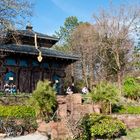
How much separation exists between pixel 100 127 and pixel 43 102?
4533mm

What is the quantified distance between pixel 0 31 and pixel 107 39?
1083 inches

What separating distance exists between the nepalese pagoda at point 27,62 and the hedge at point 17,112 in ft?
28.1

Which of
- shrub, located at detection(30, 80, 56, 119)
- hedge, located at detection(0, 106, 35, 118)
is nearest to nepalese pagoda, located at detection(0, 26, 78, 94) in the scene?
hedge, located at detection(0, 106, 35, 118)

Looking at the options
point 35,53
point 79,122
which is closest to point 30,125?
point 79,122

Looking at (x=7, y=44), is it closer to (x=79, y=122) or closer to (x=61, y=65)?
(x=61, y=65)

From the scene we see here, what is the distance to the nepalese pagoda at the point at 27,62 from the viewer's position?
34562 millimetres

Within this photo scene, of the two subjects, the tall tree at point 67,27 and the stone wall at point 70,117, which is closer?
the stone wall at point 70,117

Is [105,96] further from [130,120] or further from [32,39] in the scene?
[32,39]

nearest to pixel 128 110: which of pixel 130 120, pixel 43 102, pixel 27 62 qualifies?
pixel 130 120

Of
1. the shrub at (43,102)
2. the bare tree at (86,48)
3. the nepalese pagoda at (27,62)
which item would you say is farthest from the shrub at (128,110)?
the bare tree at (86,48)

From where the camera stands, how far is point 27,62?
35781 mm

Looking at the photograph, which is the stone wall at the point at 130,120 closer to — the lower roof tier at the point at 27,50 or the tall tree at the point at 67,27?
the lower roof tier at the point at 27,50

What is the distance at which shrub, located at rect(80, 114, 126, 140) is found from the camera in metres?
22.0

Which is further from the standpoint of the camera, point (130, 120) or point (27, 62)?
point (27, 62)
